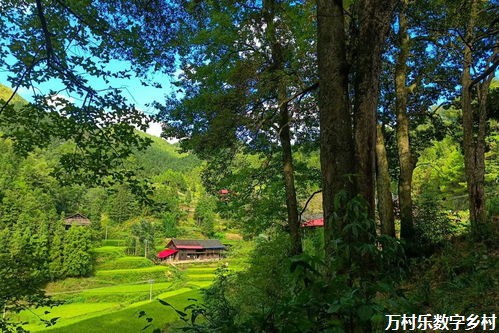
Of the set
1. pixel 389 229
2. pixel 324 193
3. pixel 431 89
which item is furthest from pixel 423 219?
pixel 324 193

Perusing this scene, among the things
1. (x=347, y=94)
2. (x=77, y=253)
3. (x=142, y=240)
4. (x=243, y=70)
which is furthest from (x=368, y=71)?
(x=142, y=240)

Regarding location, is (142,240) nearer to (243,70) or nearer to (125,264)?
(125,264)

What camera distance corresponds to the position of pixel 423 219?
8289 mm

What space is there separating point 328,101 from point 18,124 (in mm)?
3815

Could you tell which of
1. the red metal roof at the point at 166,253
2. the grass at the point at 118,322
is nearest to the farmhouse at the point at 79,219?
the red metal roof at the point at 166,253

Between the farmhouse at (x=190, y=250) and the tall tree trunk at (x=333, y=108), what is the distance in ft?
217

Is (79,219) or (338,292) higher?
(338,292)

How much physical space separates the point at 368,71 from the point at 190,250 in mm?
67295

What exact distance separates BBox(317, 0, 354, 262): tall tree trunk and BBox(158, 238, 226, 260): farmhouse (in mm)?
66117

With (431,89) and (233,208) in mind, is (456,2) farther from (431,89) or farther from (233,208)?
(233,208)

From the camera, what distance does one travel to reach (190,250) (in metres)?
66.7

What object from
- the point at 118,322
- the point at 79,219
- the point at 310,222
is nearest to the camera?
the point at 310,222

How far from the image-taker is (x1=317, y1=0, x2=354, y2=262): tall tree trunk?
2551mm

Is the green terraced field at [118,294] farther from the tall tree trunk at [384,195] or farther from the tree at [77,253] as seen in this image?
the tall tree trunk at [384,195]
